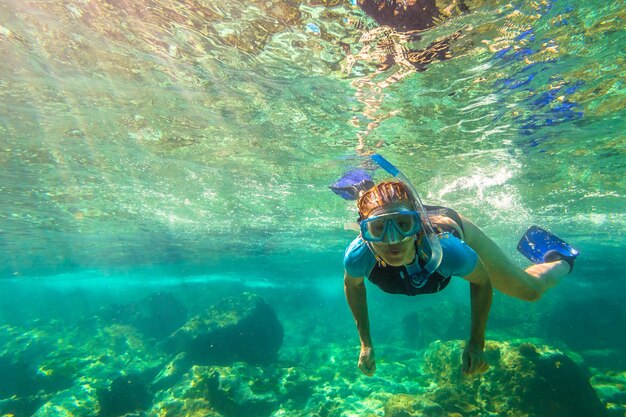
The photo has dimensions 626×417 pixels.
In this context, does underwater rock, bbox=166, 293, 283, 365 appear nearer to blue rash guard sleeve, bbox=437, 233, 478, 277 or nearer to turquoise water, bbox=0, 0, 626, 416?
turquoise water, bbox=0, 0, 626, 416

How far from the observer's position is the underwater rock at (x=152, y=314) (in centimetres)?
2691

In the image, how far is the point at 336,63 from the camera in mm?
7410

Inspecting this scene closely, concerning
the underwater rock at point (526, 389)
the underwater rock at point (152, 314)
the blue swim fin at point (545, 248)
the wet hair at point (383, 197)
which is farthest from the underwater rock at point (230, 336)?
the wet hair at point (383, 197)

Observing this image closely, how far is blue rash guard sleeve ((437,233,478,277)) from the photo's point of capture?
392 centimetres

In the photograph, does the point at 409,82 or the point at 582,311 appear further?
the point at 582,311

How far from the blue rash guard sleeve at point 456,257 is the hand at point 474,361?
102cm

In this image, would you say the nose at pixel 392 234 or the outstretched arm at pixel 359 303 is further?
the outstretched arm at pixel 359 303

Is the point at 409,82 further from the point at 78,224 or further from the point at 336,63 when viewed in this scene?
the point at 78,224

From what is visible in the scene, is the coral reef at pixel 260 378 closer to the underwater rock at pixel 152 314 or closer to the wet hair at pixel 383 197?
the underwater rock at pixel 152 314

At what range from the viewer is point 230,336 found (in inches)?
717

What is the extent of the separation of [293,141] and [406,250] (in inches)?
321

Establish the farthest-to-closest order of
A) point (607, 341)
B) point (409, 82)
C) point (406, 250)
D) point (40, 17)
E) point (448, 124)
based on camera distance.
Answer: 1. point (607, 341)
2. point (448, 124)
3. point (409, 82)
4. point (40, 17)
5. point (406, 250)

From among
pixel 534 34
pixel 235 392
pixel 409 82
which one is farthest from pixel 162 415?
pixel 534 34

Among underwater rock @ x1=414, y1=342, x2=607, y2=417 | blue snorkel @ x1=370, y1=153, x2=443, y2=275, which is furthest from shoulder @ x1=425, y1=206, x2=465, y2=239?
underwater rock @ x1=414, y1=342, x2=607, y2=417
